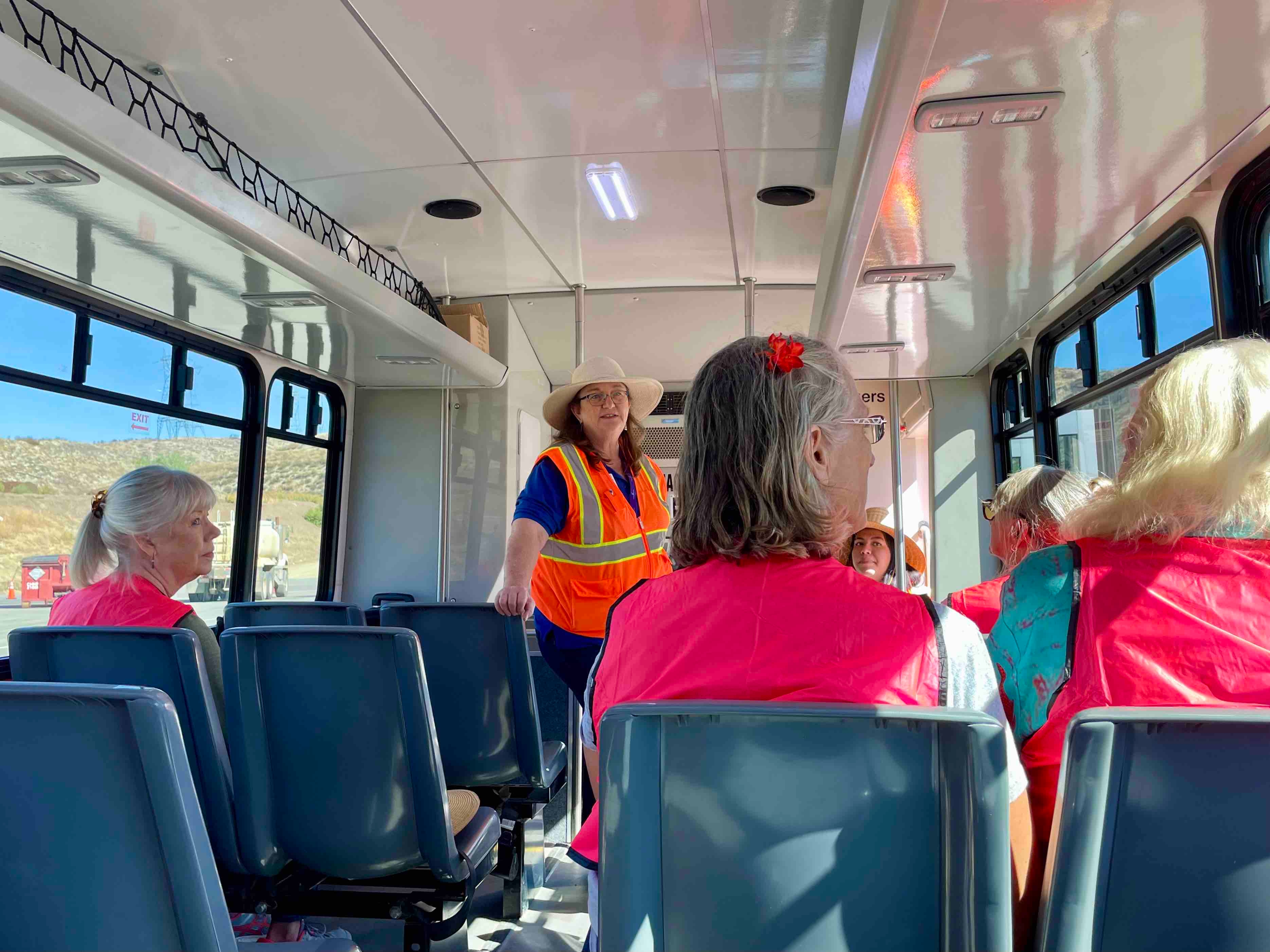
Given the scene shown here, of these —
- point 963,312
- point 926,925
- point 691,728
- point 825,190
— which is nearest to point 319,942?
point 691,728

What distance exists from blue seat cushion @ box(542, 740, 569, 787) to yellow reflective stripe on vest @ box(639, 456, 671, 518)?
0.79 m

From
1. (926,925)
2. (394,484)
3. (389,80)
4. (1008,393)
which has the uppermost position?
(389,80)

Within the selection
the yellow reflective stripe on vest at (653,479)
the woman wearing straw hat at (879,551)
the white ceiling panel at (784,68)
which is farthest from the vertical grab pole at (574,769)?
the white ceiling panel at (784,68)

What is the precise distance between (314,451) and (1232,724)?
6561 millimetres

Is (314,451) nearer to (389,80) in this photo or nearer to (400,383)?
(400,383)

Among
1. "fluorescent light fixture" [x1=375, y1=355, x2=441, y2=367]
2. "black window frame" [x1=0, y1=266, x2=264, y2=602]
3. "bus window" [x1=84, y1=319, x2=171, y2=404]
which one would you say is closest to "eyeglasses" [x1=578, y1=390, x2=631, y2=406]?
"black window frame" [x1=0, y1=266, x2=264, y2=602]

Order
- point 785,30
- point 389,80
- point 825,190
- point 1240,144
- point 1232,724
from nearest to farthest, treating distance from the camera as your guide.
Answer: point 1232,724 → point 1240,144 → point 785,30 → point 389,80 → point 825,190

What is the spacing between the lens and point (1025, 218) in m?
3.62

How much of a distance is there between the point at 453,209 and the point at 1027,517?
3577 mm

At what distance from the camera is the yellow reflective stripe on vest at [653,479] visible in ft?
9.72

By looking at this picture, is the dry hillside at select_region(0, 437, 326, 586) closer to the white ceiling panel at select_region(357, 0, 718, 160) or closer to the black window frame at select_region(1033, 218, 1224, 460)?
the white ceiling panel at select_region(357, 0, 718, 160)

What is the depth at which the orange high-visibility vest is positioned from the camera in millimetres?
2672

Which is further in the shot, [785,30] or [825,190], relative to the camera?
[825,190]

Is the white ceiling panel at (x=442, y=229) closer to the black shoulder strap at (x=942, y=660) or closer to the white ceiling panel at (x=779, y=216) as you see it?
the white ceiling panel at (x=779, y=216)
